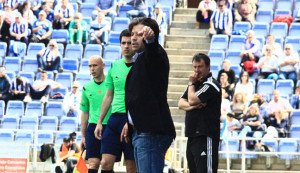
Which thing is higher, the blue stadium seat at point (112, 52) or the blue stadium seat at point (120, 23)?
the blue stadium seat at point (120, 23)

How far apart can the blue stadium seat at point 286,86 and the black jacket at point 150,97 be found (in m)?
11.1

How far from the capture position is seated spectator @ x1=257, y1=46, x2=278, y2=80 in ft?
61.7

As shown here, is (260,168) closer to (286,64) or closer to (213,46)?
(286,64)

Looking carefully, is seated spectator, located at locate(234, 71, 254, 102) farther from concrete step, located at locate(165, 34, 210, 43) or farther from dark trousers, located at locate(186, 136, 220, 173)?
dark trousers, located at locate(186, 136, 220, 173)

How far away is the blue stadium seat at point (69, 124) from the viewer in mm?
18422

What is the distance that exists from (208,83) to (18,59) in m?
11.9

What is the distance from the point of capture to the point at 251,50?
19391mm

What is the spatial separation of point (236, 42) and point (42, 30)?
517cm

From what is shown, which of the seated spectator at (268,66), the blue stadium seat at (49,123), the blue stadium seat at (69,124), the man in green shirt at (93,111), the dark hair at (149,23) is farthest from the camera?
the seated spectator at (268,66)

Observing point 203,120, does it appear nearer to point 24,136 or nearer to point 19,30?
point 24,136

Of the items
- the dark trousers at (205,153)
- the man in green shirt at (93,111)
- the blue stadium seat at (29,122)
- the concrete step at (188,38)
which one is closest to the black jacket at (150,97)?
the dark trousers at (205,153)

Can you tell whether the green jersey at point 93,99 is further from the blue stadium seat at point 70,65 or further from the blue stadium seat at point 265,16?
the blue stadium seat at point 265,16

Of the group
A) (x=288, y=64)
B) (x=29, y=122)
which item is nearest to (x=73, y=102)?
(x=29, y=122)

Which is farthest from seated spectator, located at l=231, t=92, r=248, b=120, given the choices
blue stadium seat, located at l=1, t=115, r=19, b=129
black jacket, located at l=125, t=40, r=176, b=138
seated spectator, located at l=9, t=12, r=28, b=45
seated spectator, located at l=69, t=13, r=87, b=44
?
black jacket, located at l=125, t=40, r=176, b=138
